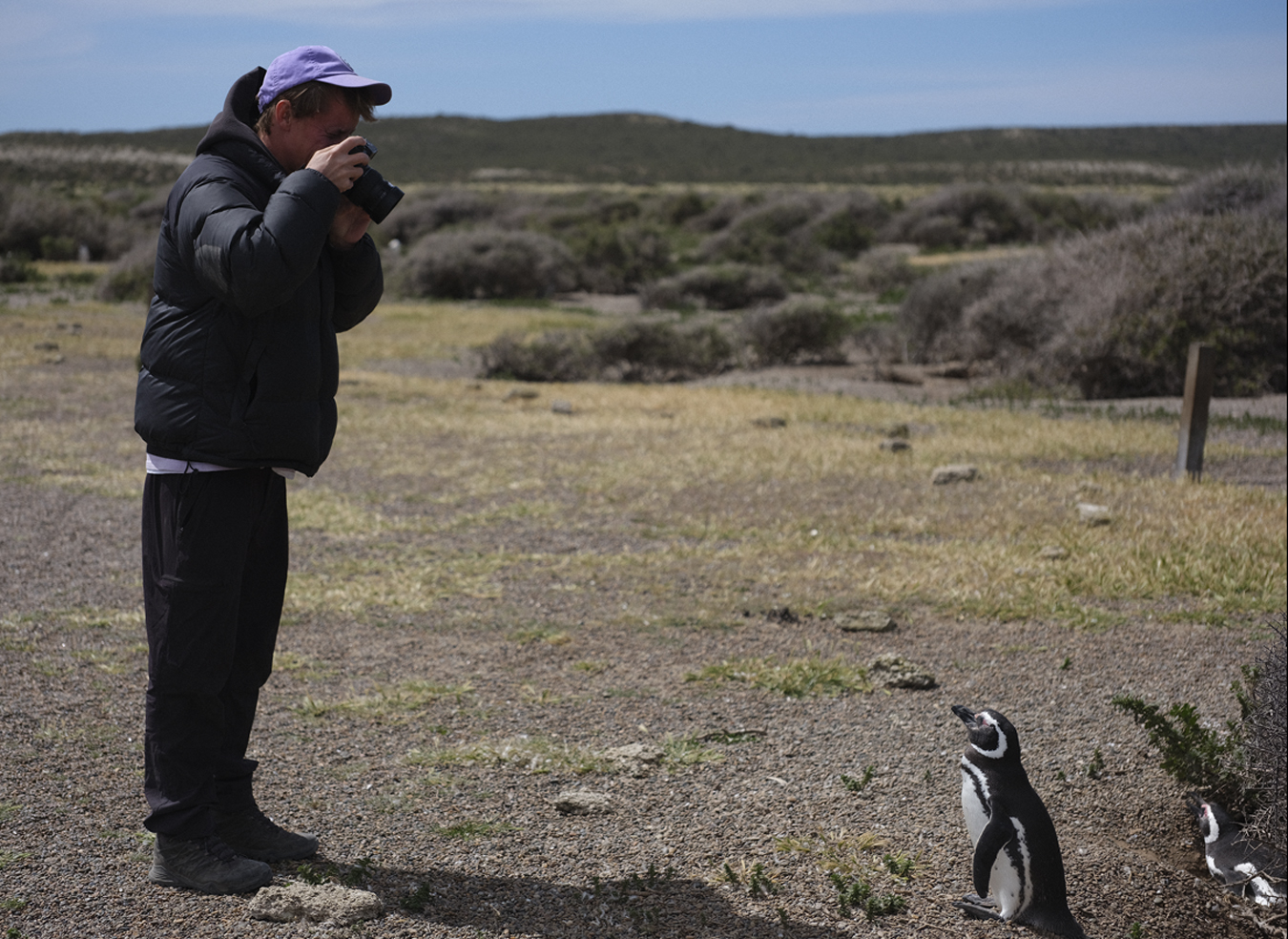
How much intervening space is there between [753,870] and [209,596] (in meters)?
1.57

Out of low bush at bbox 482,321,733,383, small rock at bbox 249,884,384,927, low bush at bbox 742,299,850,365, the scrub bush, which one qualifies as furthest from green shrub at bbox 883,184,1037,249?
small rock at bbox 249,884,384,927

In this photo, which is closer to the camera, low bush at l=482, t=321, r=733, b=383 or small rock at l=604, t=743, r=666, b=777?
small rock at l=604, t=743, r=666, b=777

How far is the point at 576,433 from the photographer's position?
10.7 metres

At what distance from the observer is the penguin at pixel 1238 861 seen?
10.7 ft

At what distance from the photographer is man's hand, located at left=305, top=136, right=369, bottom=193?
262 centimetres

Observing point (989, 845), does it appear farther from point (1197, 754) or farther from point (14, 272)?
point (14, 272)

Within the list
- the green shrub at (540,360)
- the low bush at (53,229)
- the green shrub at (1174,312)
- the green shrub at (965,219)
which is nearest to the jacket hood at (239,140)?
the green shrub at (1174,312)

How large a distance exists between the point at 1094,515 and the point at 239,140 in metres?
5.95

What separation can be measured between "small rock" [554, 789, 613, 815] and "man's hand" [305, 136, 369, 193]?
1.93 metres

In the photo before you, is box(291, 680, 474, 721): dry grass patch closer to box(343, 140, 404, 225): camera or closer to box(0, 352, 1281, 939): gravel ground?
box(0, 352, 1281, 939): gravel ground

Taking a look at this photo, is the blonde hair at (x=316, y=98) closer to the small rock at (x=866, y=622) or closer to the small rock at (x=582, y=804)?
the small rock at (x=582, y=804)

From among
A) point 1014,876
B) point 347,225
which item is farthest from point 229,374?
point 1014,876

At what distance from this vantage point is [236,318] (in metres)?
2.68

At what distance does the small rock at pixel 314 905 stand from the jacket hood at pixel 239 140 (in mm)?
1664
